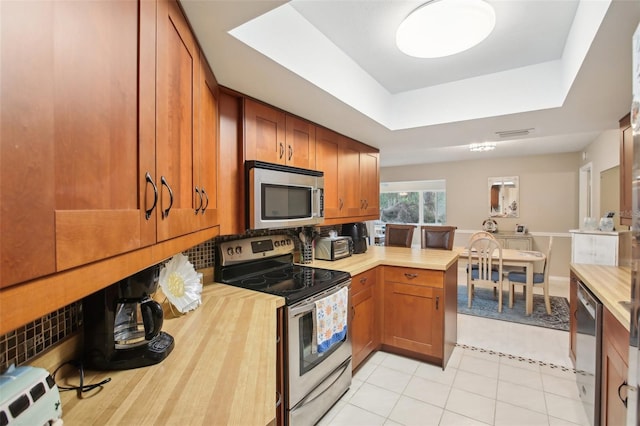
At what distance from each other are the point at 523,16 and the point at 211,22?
160 centimetres

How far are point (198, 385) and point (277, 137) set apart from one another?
1.56 m

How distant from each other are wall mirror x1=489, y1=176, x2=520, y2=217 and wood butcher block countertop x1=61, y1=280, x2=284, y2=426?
19.1ft

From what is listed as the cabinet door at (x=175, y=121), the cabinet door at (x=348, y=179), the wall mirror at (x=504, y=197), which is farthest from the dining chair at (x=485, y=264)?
the cabinet door at (x=175, y=121)

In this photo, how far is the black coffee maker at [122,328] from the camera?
97cm

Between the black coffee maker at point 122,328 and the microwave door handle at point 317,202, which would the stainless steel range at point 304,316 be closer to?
the microwave door handle at point 317,202

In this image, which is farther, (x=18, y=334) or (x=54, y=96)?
(x=18, y=334)

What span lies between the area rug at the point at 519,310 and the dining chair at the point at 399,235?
1227mm

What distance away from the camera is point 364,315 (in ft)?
7.95

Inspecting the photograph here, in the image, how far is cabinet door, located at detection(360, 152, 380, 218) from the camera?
3.10 m

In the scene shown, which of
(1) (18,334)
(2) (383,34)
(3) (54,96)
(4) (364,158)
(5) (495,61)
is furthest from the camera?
(4) (364,158)

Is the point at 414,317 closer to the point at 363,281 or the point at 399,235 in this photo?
the point at 363,281

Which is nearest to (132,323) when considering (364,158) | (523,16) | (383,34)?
(383,34)

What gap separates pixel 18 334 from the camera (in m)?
0.80

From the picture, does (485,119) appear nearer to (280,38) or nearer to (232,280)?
(280,38)
